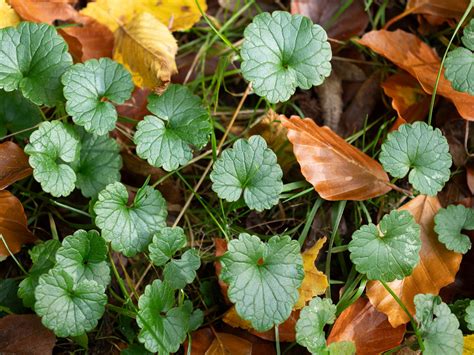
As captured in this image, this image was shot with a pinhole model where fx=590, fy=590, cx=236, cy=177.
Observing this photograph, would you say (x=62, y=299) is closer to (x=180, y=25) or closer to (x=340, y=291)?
(x=340, y=291)

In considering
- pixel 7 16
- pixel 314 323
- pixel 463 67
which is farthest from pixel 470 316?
pixel 7 16

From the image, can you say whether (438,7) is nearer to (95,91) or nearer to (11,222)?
(95,91)

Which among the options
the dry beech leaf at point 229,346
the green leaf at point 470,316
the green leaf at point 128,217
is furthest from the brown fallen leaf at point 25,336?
the green leaf at point 470,316

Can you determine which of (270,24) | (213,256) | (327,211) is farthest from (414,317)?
(270,24)

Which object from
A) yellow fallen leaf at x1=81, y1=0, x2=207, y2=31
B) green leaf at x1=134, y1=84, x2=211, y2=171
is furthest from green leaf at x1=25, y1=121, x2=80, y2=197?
yellow fallen leaf at x1=81, y1=0, x2=207, y2=31

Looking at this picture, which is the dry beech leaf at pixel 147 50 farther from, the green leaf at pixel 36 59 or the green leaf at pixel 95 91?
the green leaf at pixel 36 59
